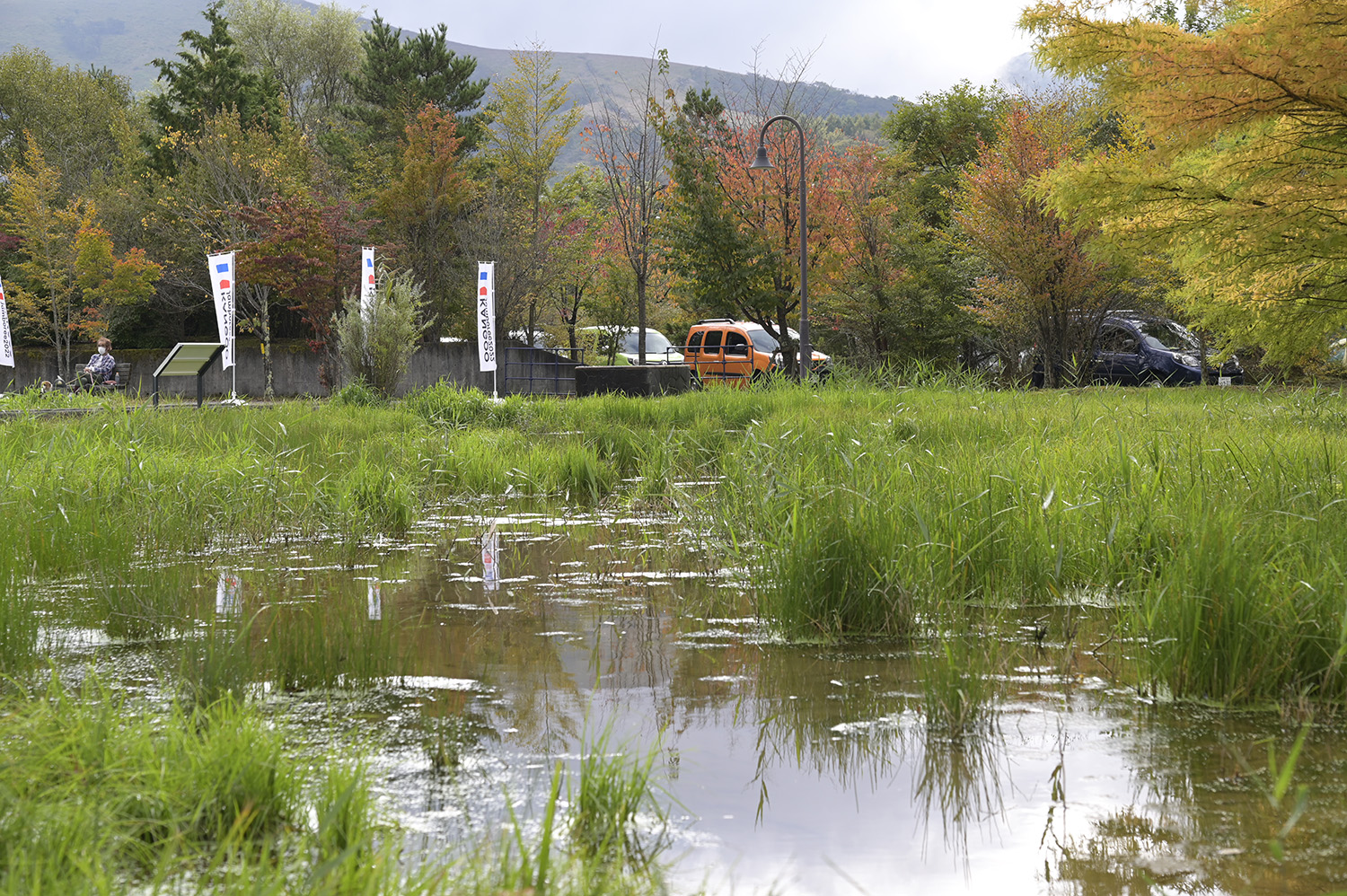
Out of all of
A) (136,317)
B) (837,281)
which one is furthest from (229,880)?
(136,317)

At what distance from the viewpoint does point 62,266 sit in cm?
3384

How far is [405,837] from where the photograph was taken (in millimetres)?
2223

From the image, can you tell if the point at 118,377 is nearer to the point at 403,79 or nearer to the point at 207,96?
the point at 403,79

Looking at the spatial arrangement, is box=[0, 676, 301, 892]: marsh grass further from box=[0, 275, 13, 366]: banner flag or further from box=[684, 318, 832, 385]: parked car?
box=[0, 275, 13, 366]: banner flag

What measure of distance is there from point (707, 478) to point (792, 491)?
3.00 m

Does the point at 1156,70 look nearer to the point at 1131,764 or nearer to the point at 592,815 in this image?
the point at 1131,764

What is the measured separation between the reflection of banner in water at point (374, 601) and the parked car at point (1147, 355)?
19744mm

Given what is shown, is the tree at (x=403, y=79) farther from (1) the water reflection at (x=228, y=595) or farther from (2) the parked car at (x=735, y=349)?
(1) the water reflection at (x=228, y=595)

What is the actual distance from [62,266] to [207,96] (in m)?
9.32

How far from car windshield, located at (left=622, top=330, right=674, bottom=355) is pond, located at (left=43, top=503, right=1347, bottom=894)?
28.1m

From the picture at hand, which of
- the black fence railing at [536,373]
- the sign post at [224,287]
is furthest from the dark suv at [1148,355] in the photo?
the sign post at [224,287]

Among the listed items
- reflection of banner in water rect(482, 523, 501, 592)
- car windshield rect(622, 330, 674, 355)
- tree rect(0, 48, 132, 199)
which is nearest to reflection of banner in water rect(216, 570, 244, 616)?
reflection of banner in water rect(482, 523, 501, 592)

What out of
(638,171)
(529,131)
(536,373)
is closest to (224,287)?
(536,373)

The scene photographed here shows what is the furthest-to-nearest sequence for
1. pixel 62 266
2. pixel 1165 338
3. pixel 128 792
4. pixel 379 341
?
pixel 62 266 → pixel 1165 338 → pixel 379 341 → pixel 128 792
